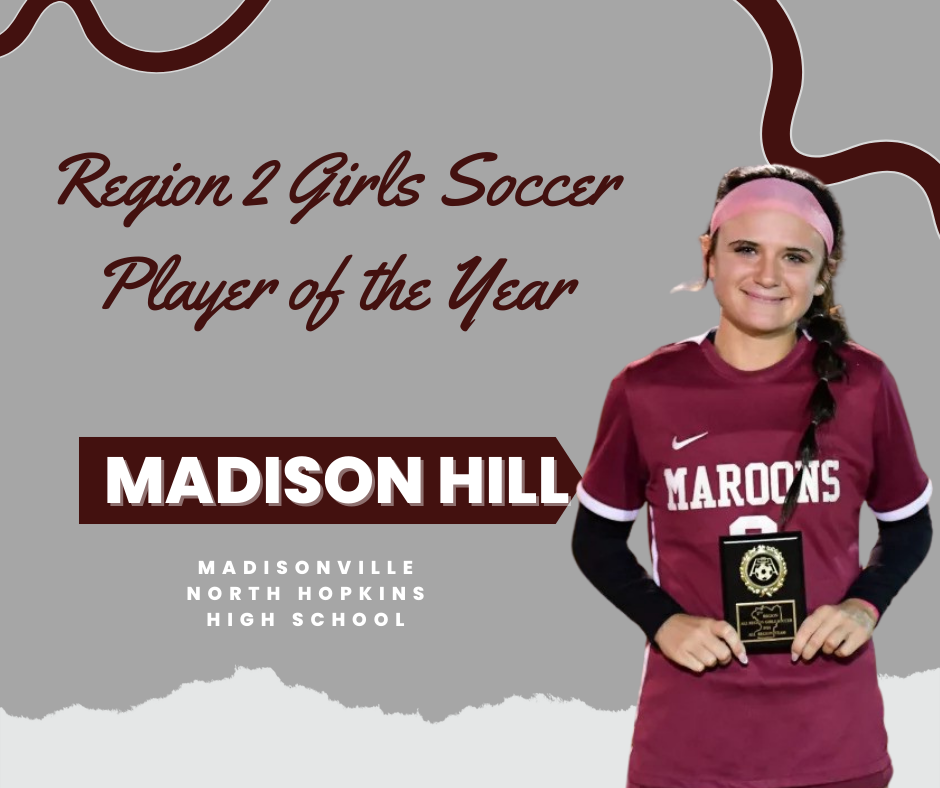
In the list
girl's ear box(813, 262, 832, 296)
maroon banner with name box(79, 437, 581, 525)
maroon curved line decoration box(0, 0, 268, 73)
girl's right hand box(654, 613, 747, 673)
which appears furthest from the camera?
maroon curved line decoration box(0, 0, 268, 73)

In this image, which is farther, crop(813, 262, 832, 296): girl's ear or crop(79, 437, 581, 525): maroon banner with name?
crop(79, 437, 581, 525): maroon banner with name

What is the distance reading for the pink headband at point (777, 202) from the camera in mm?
3289

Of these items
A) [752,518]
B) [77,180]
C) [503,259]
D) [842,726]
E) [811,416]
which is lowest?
[842,726]

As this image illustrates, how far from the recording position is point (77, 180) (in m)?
4.79

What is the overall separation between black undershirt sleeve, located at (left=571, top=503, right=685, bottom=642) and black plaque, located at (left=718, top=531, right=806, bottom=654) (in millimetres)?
135

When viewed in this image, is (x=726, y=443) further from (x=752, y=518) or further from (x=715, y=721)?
(x=715, y=721)

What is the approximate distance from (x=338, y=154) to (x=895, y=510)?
6.81ft

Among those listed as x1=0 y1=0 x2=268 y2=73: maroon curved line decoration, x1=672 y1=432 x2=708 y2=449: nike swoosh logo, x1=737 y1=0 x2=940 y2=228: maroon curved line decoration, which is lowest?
x1=672 y1=432 x2=708 y2=449: nike swoosh logo

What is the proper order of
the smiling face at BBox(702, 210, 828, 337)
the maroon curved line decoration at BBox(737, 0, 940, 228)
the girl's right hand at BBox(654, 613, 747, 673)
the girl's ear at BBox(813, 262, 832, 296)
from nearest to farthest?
the girl's right hand at BBox(654, 613, 747, 673) → the smiling face at BBox(702, 210, 828, 337) → the girl's ear at BBox(813, 262, 832, 296) → the maroon curved line decoration at BBox(737, 0, 940, 228)

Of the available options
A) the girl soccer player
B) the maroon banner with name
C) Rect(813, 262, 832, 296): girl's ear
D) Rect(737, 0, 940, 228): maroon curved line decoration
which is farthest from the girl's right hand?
Rect(737, 0, 940, 228): maroon curved line decoration

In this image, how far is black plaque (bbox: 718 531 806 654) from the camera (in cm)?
319

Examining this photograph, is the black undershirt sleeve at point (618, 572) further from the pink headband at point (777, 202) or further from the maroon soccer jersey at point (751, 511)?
the pink headband at point (777, 202)

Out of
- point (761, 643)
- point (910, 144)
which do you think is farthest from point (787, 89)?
point (761, 643)

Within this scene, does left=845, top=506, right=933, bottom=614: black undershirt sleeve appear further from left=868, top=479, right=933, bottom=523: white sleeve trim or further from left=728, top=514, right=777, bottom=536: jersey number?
left=728, top=514, right=777, bottom=536: jersey number
